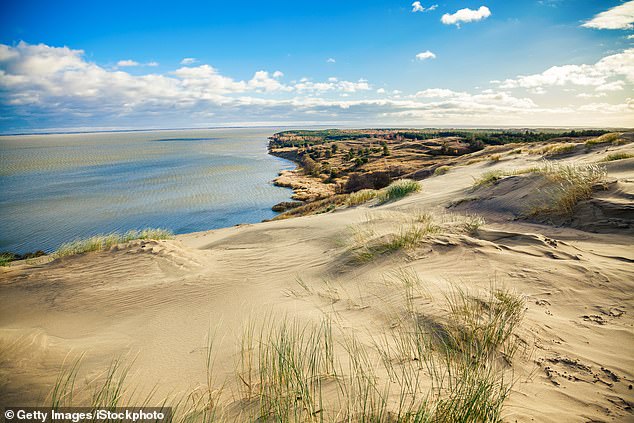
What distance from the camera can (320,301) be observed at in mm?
3861

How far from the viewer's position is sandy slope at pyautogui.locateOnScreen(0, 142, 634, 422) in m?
2.19

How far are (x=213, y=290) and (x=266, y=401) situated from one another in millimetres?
2989

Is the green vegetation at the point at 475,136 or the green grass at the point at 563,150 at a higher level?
the green vegetation at the point at 475,136

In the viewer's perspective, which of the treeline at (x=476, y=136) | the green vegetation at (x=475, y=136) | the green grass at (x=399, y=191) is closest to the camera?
the green grass at (x=399, y=191)

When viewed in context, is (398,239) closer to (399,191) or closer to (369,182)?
(399,191)

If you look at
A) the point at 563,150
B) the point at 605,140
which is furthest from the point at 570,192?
the point at 605,140

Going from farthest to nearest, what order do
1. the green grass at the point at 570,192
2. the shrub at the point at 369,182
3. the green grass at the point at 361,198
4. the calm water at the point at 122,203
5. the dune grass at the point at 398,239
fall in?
the shrub at the point at 369,182, the calm water at the point at 122,203, the green grass at the point at 361,198, the green grass at the point at 570,192, the dune grass at the point at 398,239

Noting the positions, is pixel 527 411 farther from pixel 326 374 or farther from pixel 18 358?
pixel 18 358

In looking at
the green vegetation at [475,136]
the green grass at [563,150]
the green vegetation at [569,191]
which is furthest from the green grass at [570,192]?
the green vegetation at [475,136]

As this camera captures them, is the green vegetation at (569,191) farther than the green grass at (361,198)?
No

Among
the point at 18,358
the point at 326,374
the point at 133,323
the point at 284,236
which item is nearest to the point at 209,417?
the point at 326,374

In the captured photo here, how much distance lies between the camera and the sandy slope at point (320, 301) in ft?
7.18

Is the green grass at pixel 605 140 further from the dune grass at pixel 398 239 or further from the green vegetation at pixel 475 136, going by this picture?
the green vegetation at pixel 475 136

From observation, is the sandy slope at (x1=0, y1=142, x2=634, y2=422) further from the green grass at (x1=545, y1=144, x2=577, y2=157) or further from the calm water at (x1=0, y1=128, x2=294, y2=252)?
the calm water at (x1=0, y1=128, x2=294, y2=252)
